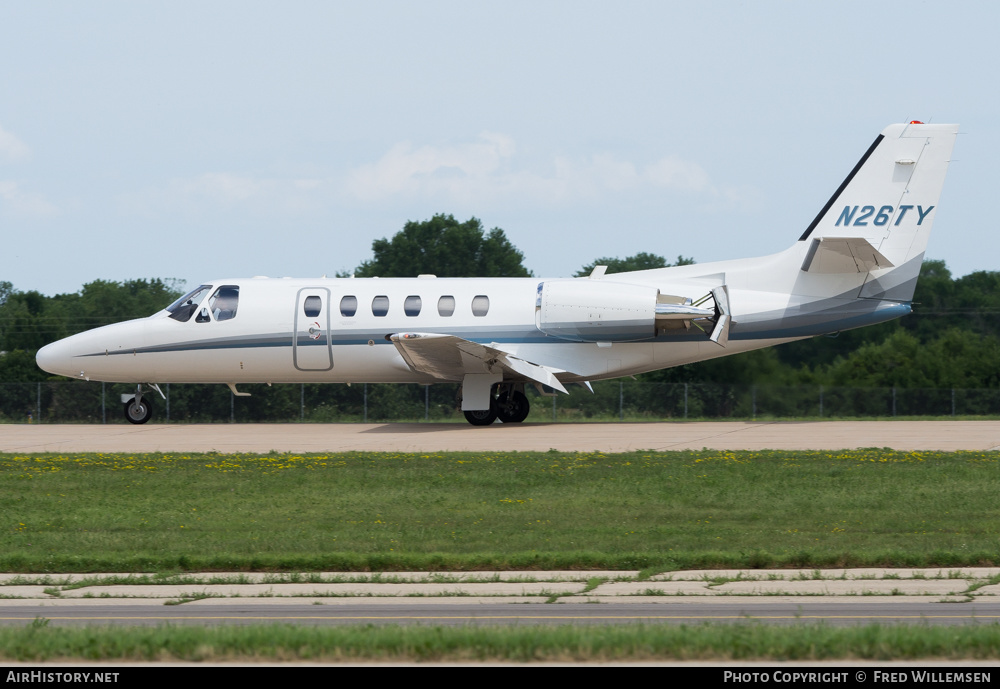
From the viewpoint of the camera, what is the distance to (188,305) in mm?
28828

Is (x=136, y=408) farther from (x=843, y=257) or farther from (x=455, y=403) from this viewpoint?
(x=843, y=257)

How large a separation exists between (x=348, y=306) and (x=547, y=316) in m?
4.86

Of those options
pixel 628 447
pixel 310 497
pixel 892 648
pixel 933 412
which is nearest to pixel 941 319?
pixel 933 412

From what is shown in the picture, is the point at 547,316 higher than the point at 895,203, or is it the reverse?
the point at 895,203

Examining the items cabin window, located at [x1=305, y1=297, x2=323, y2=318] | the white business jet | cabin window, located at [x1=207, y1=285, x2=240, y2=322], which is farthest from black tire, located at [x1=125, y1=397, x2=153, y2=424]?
cabin window, located at [x1=305, y1=297, x2=323, y2=318]

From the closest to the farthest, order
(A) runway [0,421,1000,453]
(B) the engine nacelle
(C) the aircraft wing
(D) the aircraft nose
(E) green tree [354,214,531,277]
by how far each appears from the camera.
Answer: (A) runway [0,421,1000,453], (C) the aircraft wing, (B) the engine nacelle, (D) the aircraft nose, (E) green tree [354,214,531,277]

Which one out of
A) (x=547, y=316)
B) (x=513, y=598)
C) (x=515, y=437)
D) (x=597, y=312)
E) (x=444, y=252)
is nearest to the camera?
(x=513, y=598)

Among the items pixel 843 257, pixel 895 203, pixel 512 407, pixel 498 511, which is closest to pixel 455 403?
pixel 512 407

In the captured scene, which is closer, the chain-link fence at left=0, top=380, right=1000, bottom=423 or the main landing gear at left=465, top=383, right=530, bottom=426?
the main landing gear at left=465, top=383, right=530, bottom=426

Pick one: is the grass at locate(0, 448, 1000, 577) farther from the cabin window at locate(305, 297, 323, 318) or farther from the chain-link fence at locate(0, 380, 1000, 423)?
the chain-link fence at locate(0, 380, 1000, 423)

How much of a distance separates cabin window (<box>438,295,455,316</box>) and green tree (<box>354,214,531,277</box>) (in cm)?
3707

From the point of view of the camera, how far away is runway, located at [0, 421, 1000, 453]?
22797 mm

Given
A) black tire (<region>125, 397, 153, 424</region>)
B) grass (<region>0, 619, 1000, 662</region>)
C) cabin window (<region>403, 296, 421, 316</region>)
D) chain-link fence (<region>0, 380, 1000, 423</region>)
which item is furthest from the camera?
chain-link fence (<region>0, 380, 1000, 423</region>)

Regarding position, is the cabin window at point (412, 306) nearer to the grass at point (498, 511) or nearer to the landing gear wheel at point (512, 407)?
the landing gear wheel at point (512, 407)
